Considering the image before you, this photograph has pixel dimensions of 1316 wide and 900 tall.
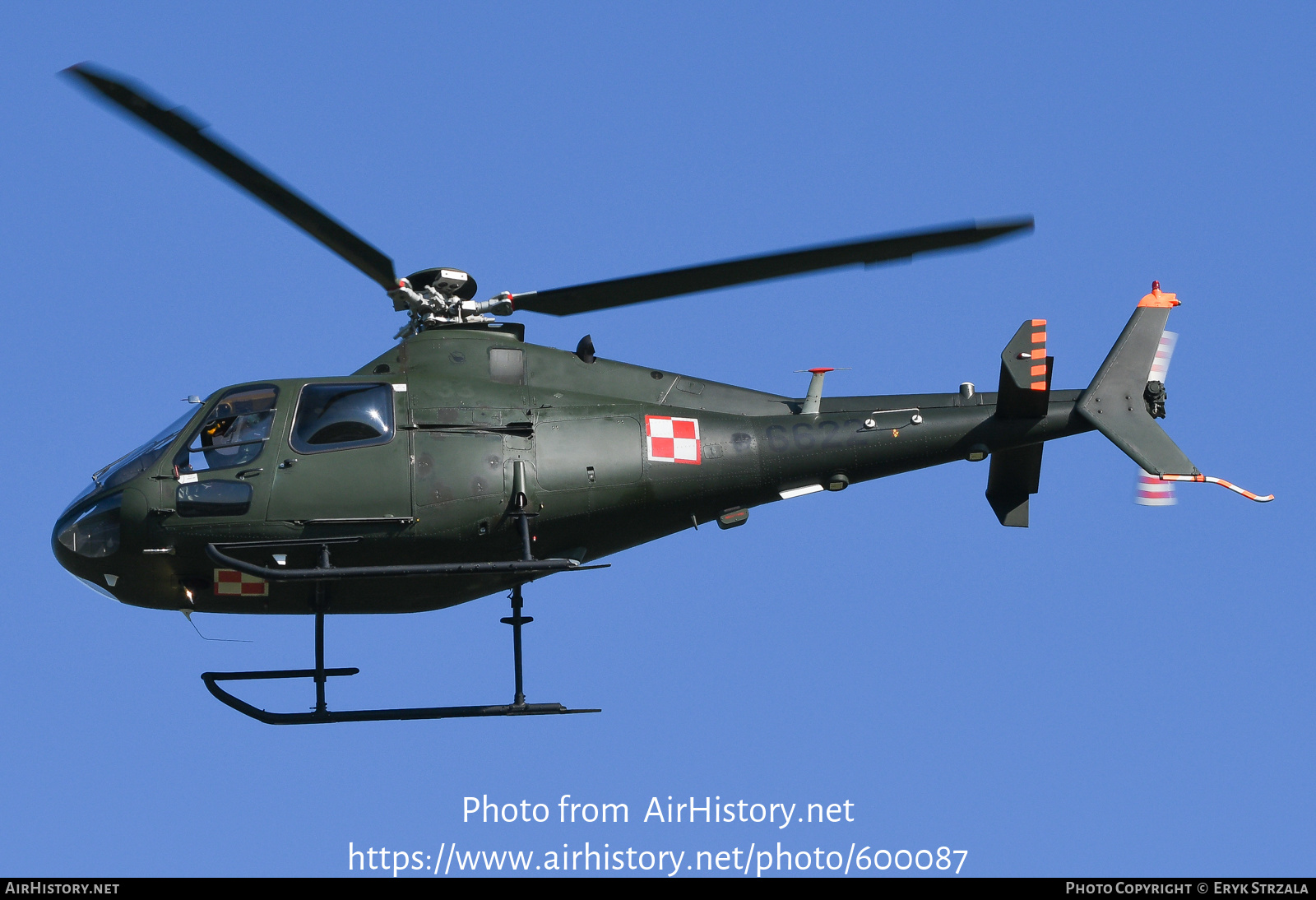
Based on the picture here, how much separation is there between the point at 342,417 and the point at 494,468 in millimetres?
1453

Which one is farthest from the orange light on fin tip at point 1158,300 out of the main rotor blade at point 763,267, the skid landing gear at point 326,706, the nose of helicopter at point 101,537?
the nose of helicopter at point 101,537

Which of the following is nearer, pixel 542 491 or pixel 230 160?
pixel 230 160

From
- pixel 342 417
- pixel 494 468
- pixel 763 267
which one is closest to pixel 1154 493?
pixel 763 267

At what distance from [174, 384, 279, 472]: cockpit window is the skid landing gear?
1.42 m

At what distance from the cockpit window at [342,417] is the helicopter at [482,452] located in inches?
0.7

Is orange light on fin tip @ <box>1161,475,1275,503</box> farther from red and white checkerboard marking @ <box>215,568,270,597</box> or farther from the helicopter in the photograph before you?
red and white checkerboard marking @ <box>215,568,270,597</box>

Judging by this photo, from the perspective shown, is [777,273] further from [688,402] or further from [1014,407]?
[1014,407]

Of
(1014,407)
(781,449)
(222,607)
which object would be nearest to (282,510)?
(222,607)

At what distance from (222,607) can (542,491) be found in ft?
10.6

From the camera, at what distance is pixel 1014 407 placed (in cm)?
1419

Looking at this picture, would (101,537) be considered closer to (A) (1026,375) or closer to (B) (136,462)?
(B) (136,462)

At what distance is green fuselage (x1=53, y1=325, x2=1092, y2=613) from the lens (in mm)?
12906

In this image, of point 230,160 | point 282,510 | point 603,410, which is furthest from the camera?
point 603,410

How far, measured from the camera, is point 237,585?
13359 millimetres
